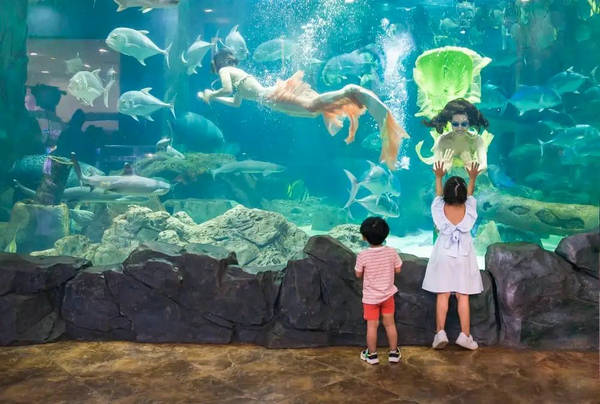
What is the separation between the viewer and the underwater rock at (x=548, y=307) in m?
3.36

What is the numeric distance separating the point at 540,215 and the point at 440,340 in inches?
233

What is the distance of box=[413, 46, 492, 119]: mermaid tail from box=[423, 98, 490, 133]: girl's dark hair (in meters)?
0.73

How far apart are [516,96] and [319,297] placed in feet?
25.4

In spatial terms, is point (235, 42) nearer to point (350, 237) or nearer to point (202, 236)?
point (202, 236)

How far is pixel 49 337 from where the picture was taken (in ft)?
11.4

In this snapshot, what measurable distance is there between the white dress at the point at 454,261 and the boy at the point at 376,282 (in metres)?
0.37

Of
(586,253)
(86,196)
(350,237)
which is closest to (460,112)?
(586,253)

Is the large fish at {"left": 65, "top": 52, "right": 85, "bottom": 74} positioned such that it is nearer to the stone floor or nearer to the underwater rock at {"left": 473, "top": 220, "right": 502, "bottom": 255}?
the stone floor

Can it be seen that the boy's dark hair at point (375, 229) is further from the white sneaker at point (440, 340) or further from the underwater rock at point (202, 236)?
the underwater rock at point (202, 236)

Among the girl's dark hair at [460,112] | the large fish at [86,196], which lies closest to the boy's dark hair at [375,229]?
the girl's dark hair at [460,112]

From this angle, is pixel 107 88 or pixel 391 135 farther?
pixel 107 88

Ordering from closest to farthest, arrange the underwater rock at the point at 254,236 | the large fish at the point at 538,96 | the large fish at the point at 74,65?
the underwater rock at the point at 254,236 < the large fish at the point at 538,96 < the large fish at the point at 74,65

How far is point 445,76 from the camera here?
5781mm

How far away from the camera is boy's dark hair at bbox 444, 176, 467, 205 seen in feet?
10.9
